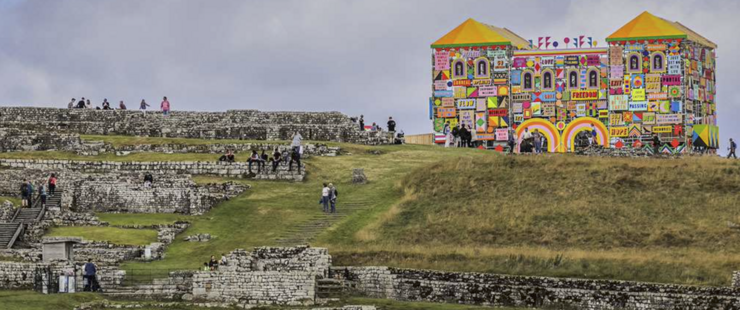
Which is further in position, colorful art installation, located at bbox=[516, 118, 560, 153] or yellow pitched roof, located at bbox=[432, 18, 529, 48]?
yellow pitched roof, located at bbox=[432, 18, 529, 48]

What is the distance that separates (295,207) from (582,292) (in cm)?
2223

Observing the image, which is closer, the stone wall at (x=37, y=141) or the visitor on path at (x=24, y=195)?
the visitor on path at (x=24, y=195)

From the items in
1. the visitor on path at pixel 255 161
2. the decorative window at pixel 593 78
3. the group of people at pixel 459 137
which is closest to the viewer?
the visitor on path at pixel 255 161

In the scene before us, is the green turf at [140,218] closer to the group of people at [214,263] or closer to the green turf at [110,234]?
the green turf at [110,234]

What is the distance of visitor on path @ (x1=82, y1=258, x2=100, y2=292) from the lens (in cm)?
6906

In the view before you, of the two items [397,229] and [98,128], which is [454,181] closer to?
[397,229]

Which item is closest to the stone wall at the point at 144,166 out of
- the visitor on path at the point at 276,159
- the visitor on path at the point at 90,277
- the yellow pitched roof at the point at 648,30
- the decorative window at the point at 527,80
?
the visitor on path at the point at 276,159

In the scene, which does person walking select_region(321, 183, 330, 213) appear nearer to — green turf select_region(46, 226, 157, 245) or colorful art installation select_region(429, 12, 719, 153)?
green turf select_region(46, 226, 157, 245)

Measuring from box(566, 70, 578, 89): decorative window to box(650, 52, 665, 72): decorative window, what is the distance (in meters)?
5.22

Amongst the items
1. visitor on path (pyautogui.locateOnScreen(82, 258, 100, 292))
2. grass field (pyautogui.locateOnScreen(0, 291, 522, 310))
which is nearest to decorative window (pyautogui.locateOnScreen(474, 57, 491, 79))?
visitor on path (pyautogui.locateOnScreen(82, 258, 100, 292))

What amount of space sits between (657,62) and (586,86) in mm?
5110

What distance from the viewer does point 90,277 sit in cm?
6919

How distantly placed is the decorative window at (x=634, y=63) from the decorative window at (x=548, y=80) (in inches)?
212

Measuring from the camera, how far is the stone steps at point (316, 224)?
7556 centimetres
